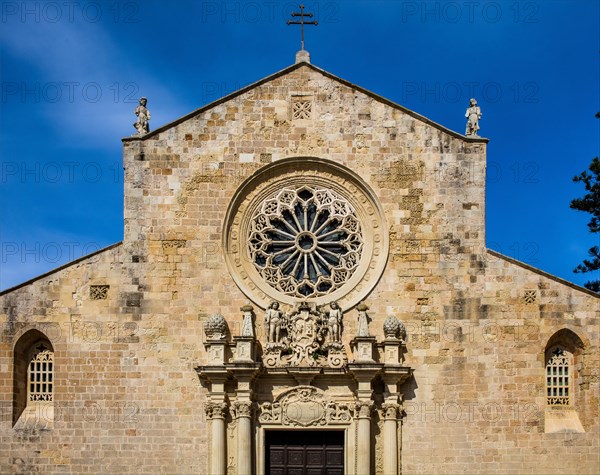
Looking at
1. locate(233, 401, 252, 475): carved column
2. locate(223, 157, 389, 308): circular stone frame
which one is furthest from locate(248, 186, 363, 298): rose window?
locate(233, 401, 252, 475): carved column

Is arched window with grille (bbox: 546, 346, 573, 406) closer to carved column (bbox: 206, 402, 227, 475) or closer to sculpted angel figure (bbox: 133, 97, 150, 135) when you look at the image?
carved column (bbox: 206, 402, 227, 475)

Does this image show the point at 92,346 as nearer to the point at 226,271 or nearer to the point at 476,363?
the point at 226,271

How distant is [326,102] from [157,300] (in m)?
5.56

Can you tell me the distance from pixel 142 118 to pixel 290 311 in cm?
527

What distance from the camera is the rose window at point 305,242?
64.6ft

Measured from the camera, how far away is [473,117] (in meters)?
20.2

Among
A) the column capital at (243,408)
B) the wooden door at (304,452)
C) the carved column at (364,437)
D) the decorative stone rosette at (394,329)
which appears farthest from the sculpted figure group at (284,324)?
→ the wooden door at (304,452)

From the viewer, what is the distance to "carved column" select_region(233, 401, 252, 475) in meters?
18.3

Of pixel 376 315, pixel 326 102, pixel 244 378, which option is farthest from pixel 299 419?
pixel 326 102

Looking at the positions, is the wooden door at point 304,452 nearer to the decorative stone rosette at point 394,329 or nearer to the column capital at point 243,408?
the column capital at point 243,408

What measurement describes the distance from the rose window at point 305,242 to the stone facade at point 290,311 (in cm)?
33

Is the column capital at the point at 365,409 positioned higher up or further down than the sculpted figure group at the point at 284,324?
further down

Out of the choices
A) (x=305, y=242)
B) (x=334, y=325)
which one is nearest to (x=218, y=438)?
(x=334, y=325)

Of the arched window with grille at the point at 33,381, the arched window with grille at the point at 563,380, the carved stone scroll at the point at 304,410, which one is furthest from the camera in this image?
the arched window with grille at the point at 563,380
